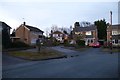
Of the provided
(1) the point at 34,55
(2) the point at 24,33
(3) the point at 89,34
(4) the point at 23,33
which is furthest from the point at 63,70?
(3) the point at 89,34

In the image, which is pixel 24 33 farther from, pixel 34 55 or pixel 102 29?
pixel 34 55

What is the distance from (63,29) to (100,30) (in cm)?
4993

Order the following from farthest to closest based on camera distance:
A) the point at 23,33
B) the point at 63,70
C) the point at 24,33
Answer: the point at 24,33, the point at 23,33, the point at 63,70

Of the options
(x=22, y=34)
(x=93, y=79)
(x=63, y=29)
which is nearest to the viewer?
(x=93, y=79)

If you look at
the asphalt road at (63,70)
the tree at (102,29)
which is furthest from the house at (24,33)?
the asphalt road at (63,70)

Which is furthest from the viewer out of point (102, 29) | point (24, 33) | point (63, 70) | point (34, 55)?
point (102, 29)

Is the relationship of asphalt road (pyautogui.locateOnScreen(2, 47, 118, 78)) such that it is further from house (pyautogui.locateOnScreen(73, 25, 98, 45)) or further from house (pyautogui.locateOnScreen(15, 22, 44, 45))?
house (pyautogui.locateOnScreen(73, 25, 98, 45))

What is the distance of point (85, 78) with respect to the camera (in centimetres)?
1252

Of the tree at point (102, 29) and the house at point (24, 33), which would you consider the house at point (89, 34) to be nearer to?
the tree at point (102, 29)

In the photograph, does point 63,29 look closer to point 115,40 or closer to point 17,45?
point 115,40

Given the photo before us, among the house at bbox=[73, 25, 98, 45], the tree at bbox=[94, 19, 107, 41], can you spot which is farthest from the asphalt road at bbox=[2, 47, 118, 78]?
the tree at bbox=[94, 19, 107, 41]

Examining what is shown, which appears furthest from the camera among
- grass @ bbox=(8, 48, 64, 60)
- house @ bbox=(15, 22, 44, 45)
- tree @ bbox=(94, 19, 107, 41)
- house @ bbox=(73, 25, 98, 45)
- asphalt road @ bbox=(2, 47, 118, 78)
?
tree @ bbox=(94, 19, 107, 41)

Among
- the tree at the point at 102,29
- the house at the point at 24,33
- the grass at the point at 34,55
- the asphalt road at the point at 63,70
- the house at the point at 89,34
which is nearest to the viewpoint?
the asphalt road at the point at 63,70

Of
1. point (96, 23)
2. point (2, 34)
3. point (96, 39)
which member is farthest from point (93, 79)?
point (96, 23)
